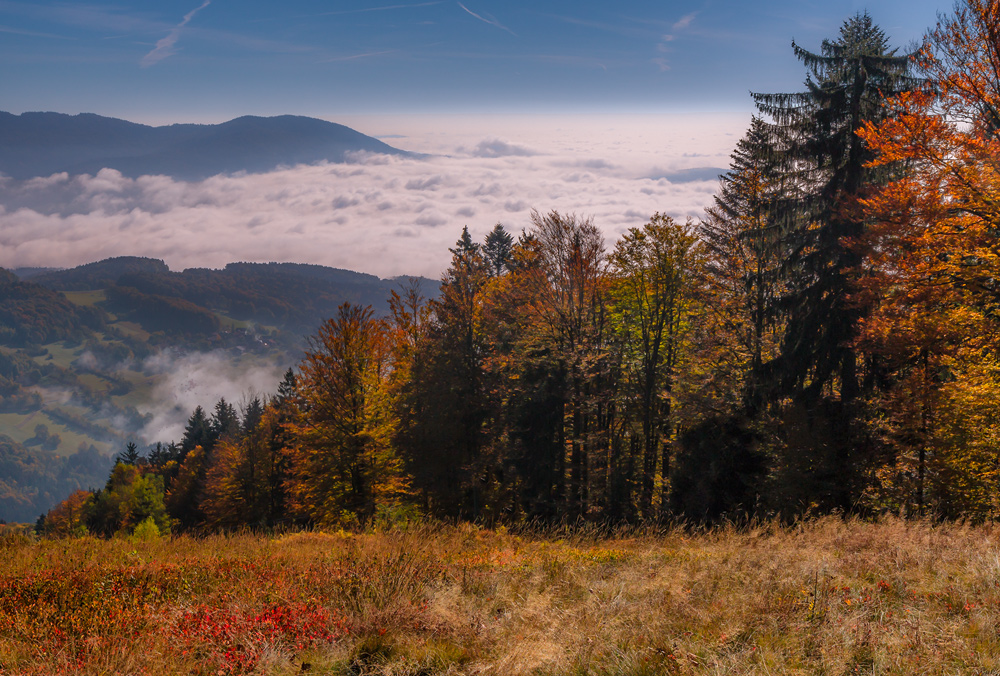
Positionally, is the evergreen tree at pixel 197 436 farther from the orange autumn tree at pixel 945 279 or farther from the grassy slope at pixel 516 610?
the orange autumn tree at pixel 945 279

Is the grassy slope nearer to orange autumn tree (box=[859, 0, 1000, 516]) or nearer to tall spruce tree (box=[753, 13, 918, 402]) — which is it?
orange autumn tree (box=[859, 0, 1000, 516])

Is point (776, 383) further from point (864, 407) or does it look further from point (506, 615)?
point (506, 615)

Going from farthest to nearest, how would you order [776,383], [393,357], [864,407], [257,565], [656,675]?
[393,357], [776,383], [864,407], [257,565], [656,675]

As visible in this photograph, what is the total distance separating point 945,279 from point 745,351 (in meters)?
9.11

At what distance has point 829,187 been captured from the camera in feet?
55.4

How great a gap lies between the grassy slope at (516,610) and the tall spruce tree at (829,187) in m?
8.82

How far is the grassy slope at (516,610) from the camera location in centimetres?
476

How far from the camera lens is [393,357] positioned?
25953 mm

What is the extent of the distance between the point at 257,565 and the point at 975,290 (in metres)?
15.5

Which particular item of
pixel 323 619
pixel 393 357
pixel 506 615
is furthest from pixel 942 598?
pixel 393 357

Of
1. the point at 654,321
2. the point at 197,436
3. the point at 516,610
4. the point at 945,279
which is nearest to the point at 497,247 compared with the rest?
the point at 654,321

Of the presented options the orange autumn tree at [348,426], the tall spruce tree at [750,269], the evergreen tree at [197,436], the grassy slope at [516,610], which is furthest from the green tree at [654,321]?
the evergreen tree at [197,436]

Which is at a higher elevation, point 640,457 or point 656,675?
point 656,675

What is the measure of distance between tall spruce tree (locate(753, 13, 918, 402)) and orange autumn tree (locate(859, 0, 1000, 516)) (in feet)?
7.58
